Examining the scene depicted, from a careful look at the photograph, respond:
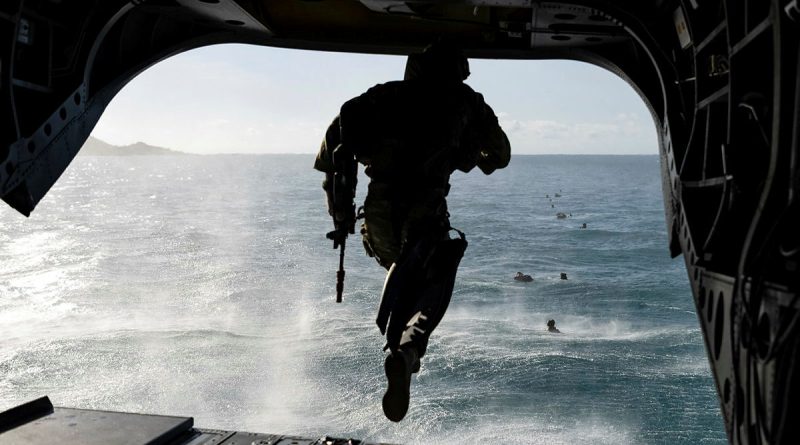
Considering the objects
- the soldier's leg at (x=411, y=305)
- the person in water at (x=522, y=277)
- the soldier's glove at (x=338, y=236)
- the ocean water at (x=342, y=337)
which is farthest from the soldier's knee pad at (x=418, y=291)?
the person in water at (x=522, y=277)

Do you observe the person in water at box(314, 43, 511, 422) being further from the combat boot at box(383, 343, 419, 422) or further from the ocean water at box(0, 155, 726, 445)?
the ocean water at box(0, 155, 726, 445)

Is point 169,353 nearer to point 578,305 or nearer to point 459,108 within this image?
point 578,305

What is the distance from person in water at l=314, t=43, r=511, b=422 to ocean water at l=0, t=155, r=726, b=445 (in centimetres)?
2917

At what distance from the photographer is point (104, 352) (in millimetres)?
45750

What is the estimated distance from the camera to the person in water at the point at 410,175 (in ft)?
18.8

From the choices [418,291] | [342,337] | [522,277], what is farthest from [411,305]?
[522,277]

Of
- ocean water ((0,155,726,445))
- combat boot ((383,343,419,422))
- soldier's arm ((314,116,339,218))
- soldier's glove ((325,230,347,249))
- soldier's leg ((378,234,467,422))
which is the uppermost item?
soldier's arm ((314,116,339,218))

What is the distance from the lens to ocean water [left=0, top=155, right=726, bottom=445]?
36656 mm

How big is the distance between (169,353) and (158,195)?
3531 inches

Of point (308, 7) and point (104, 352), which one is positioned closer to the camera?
point (308, 7)

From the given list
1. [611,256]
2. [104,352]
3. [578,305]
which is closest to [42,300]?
[104,352]

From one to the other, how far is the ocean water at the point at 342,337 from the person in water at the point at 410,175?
95.7ft

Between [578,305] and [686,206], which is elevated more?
[686,206]

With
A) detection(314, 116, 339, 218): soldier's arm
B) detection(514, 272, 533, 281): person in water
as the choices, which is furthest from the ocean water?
detection(314, 116, 339, 218): soldier's arm
